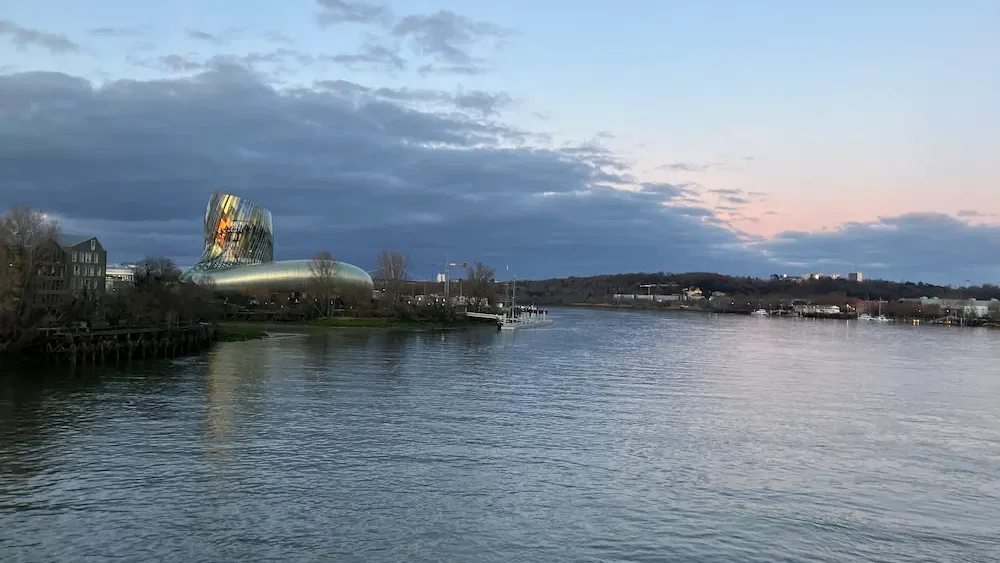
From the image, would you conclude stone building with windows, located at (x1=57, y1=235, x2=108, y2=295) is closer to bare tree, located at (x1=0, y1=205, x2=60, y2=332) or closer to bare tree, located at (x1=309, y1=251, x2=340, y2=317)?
bare tree, located at (x1=309, y1=251, x2=340, y2=317)

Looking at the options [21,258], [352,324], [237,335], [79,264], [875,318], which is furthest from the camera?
[875,318]

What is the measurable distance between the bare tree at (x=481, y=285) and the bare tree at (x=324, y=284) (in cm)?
1579

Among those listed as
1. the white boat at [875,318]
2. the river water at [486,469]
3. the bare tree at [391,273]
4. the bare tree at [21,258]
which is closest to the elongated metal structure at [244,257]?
the bare tree at [391,273]

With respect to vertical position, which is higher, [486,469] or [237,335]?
[237,335]

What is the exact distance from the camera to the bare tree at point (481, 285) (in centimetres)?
8681

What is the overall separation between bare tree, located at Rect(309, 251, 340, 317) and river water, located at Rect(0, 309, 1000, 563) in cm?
3874

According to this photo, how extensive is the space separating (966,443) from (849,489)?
6.40 meters

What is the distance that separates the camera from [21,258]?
32531 millimetres

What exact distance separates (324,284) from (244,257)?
28.9 metres

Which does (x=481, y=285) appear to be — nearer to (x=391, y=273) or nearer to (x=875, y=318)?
(x=391, y=273)

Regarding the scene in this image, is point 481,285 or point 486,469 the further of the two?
point 481,285

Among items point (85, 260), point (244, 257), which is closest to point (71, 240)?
point (85, 260)

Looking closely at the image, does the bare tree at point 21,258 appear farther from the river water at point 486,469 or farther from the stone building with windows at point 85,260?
the stone building with windows at point 85,260

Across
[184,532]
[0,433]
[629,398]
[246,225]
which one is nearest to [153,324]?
[0,433]
